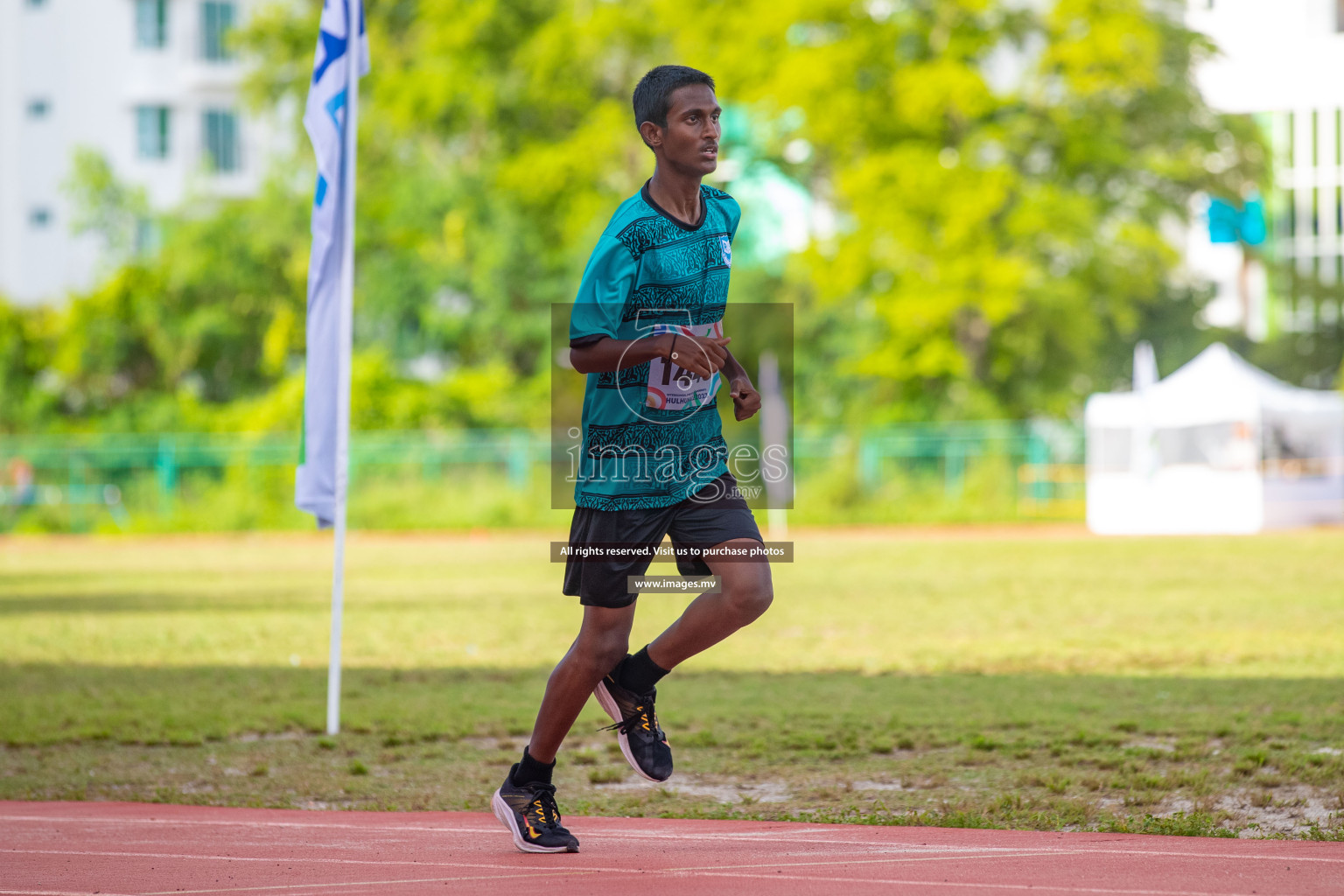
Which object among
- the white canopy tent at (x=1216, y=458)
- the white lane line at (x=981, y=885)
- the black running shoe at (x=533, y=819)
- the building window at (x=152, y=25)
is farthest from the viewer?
the building window at (x=152, y=25)

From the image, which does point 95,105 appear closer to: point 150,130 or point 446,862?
point 150,130

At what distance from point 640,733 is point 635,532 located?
0.72 metres

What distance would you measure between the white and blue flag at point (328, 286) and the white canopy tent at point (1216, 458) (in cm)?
2022

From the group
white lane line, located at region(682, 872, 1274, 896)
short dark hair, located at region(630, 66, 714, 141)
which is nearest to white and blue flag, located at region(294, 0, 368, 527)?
short dark hair, located at region(630, 66, 714, 141)

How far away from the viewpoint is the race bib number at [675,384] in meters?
4.59

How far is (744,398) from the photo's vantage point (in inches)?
185

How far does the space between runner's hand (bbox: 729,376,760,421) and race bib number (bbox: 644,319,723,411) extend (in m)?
0.08

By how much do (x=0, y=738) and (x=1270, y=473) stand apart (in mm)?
23893

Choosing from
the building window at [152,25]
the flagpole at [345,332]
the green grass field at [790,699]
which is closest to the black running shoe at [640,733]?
the green grass field at [790,699]

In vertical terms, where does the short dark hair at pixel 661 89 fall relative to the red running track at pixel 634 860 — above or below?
above

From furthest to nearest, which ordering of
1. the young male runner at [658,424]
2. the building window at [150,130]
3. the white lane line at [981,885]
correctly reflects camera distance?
the building window at [150,130] → the young male runner at [658,424] → the white lane line at [981,885]

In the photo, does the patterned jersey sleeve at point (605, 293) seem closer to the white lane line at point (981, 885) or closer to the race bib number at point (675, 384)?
the race bib number at point (675, 384)

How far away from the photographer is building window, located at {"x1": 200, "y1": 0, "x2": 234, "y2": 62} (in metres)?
51.7

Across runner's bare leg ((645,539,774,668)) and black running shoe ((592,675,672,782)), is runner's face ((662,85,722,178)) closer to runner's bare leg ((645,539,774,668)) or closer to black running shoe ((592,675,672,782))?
runner's bare leg ((645,539,774,668))
